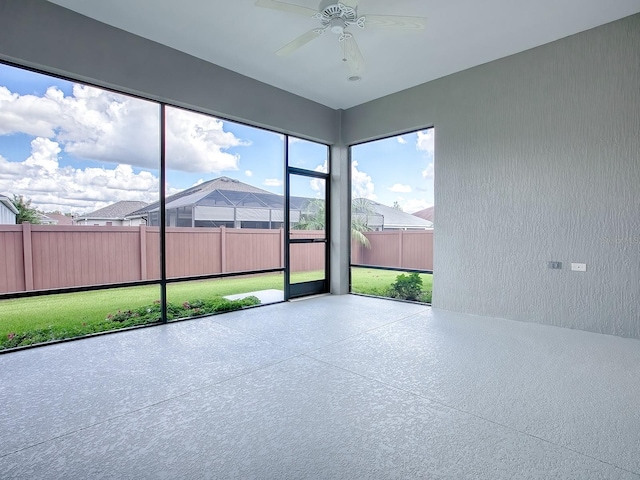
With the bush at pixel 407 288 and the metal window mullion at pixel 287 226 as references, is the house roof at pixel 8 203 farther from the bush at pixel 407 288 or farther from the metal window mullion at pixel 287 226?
the bush at pixel 407 288

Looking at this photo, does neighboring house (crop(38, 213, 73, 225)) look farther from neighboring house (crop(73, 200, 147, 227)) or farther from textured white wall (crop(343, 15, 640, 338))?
textured white wall (crop(343, 15, 640, 338))

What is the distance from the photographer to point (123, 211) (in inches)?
157

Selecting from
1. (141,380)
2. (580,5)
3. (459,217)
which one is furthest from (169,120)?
(580,5)

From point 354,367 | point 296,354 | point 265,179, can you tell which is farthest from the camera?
point 265,179

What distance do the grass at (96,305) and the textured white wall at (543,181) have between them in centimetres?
107

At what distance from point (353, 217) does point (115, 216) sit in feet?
12.2

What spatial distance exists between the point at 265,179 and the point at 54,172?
8.60 ft

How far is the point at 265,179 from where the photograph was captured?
537cm

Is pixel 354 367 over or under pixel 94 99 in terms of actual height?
under

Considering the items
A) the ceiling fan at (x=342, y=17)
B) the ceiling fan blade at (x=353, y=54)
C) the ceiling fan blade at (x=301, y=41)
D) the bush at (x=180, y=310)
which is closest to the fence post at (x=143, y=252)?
the bush at (x=180, y=310)

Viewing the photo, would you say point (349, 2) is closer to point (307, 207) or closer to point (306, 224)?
point (307, 207)

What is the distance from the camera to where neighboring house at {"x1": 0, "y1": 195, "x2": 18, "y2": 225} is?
3207 millimetres

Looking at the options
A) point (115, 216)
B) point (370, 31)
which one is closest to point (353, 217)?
point (370, 31)

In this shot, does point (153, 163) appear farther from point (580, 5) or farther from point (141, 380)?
point (580, 5)
